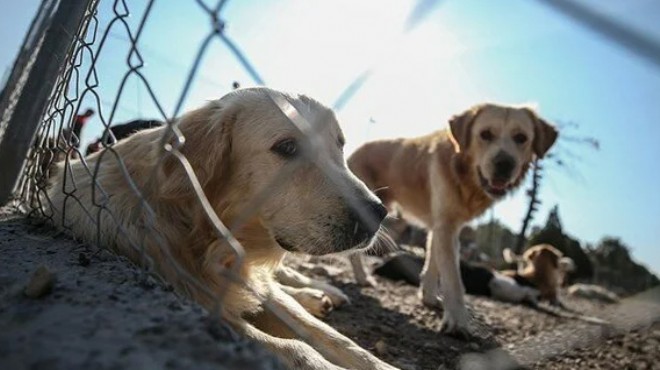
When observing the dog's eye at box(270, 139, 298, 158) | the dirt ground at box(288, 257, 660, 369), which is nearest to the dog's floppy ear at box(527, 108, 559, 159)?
the dirt ground at box(288, 257, 660, 369)

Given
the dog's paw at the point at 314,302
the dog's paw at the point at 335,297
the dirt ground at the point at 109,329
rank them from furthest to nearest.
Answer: the dog's paw at the point at 335,297, the dog's paw at the point at 314,302, the dirt ground at the point at 109,329

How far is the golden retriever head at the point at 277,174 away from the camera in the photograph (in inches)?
87.8

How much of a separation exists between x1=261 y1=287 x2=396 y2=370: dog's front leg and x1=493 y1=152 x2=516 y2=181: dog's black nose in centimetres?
293

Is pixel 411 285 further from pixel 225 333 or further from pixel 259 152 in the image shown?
pixel 225 333

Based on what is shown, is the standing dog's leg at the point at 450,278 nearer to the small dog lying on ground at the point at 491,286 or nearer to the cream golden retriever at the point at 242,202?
the cream golden retriever at the point at 242,202

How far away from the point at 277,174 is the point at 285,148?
0.81 feet

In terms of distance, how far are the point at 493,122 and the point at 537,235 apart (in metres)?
16.9

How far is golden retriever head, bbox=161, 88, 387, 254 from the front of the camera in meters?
2.23

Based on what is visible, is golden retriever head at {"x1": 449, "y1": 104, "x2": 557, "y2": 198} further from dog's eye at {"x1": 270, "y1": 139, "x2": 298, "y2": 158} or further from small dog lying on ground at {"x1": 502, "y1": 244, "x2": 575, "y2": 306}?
small dog lying on ground at {"x1": 502, "y1": 244, "x2": 575, "y2": 306}

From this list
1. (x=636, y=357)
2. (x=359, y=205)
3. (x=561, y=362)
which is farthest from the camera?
(x=636, y=357)

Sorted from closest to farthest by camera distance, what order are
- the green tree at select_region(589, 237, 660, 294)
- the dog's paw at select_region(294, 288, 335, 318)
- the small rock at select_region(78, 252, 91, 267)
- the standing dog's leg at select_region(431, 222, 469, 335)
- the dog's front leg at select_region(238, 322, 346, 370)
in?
the small rock at select_region(78, 252, 91, 267) → the dog's front leg at select_region(238, 322, 346, 370) → the dog's paw at select_region(294, 288, 335, 318) → the standing dog's leg at select_region(431, 222, 469, 335) → the green tree at select_region(589, 237, 660, 294)

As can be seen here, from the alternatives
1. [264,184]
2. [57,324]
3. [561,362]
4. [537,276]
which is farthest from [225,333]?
[537,276]

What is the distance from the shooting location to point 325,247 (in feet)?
7.32

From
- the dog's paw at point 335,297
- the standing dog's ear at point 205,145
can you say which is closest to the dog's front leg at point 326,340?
the standing dog's ear at point 205,145
